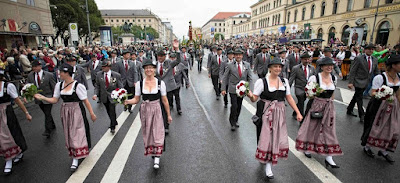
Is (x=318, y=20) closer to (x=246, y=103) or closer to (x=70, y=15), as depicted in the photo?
(x=246, y=103)

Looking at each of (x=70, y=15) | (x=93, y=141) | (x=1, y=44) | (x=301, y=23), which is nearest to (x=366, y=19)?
(x=301, y=23)

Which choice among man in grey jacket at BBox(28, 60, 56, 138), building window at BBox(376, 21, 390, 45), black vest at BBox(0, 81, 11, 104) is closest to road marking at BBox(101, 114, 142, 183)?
man in grey jacket at BBox(28, 60, 56, 138)

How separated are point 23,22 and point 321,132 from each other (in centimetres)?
3091

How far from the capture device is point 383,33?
28688mm

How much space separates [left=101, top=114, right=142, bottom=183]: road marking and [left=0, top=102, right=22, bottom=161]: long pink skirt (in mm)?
1842

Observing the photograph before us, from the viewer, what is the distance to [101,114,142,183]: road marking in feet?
12.4

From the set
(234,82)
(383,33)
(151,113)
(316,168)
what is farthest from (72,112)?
(383,33)

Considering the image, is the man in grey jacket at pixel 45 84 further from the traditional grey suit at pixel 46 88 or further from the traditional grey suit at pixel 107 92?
the traditional grey suit at pixel 107 92

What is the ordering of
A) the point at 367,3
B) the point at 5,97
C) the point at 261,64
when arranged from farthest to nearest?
the point at 367,3, the point at 261,64, the point at 5,97

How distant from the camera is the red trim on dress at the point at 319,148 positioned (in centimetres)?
398

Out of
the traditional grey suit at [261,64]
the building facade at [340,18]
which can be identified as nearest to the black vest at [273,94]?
the traditional grey suit at [261,64]

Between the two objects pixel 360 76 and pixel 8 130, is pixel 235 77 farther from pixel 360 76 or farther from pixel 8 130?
pixel 8 130

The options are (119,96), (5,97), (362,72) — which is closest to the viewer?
(119,96)

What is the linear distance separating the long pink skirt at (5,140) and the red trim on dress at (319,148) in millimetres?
5524
